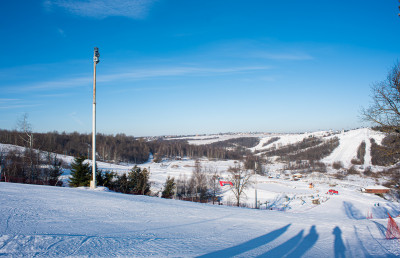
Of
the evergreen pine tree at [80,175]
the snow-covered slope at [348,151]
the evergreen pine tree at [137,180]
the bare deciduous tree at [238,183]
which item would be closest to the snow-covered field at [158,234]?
the evergreen pine tree at [80,175]

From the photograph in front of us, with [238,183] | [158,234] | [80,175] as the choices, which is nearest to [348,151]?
[238,183]

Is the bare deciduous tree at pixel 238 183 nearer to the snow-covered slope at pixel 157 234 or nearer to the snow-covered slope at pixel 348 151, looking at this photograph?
the snow-covered slope at pixel 157 234

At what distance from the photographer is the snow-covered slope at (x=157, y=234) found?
3658 mm

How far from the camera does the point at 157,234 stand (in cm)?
479

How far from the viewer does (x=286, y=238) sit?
18.0ft

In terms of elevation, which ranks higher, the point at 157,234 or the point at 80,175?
the point at 157,234

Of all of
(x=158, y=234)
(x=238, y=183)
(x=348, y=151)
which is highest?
(x=158, y=234)

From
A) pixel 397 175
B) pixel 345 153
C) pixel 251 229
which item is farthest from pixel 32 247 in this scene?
pixel 345 153

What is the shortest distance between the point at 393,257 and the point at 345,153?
15306 cm

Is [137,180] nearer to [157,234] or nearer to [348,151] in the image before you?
[157,234]

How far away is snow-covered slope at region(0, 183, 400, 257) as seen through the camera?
366cm

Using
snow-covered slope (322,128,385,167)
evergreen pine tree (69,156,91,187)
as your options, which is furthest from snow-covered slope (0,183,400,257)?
snow-covered slope (322,128,385,167)

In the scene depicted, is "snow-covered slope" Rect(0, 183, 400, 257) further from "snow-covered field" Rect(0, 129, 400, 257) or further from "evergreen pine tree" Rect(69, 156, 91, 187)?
"evergreen pine tree" Rect(69, 156, 91, 187)

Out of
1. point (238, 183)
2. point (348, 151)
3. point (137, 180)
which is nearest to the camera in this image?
point (137, 180)
